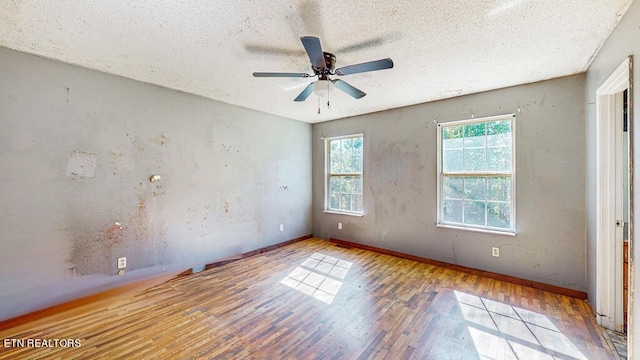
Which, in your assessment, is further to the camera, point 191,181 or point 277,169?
point 277,169

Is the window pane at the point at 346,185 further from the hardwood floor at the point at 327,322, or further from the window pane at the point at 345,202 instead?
the hardwood floor at the point at 327,322

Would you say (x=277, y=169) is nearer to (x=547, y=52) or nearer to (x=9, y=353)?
(x=9, y=353)

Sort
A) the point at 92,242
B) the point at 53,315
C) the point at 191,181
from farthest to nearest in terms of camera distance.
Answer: the point at 191,181 → the point at 92,242 → the point at 53,315

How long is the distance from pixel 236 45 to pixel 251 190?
2.51 m

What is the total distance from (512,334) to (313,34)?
3021 millimetres

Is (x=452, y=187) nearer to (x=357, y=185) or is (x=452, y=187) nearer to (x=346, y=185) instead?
(x=357, y=185)

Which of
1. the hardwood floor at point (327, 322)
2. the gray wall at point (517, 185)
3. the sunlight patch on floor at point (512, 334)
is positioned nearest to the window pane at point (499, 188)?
the gray wall at point (517, 185)

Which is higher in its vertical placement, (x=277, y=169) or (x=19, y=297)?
(x=277, y=169)

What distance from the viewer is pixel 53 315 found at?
240 centimetres

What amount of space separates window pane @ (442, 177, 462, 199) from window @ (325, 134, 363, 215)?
58.7 inches

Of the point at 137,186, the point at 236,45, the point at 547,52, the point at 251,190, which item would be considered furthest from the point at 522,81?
the point at 137,186

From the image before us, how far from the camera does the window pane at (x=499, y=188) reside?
3209 millimetres

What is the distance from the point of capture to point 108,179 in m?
2.82

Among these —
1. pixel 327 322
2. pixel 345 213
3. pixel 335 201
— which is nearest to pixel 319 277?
pixel 327 322
